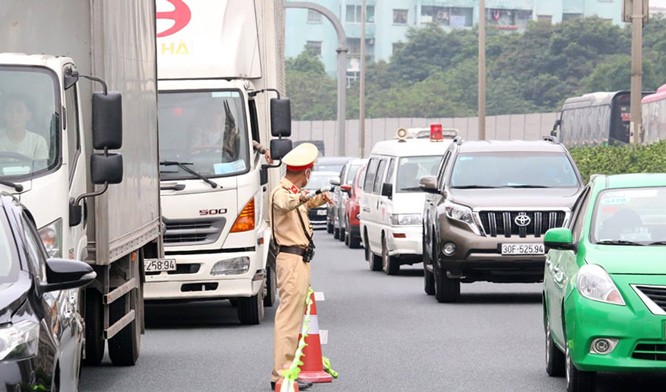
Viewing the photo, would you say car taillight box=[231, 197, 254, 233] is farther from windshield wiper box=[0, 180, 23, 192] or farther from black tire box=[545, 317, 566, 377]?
windshield wiper box=[0, 180, 23, 192]

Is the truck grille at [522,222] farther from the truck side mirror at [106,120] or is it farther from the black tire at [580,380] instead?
the truck side mirror at [106,120]

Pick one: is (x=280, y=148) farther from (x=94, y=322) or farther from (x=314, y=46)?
(x=314, y=46)

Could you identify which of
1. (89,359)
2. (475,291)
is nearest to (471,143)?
(475,291)

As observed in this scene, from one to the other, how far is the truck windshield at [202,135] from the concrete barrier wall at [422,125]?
6543cm

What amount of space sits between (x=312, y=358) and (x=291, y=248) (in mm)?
753

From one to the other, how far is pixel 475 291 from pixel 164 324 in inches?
224

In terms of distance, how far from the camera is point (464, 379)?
12922 mm

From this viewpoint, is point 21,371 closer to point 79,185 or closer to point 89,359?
point 79,185

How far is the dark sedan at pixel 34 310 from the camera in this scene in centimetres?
753

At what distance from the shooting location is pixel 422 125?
9606cm

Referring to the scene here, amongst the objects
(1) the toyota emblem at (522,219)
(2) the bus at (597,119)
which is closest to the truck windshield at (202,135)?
(1) the toyota emblem at (522,219)

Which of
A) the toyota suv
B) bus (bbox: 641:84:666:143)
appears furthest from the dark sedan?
bus (bbox: 641:84:666:143)

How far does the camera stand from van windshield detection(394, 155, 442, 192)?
87.2ft

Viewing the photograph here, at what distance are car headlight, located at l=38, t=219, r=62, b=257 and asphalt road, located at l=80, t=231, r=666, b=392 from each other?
157 centimetres
